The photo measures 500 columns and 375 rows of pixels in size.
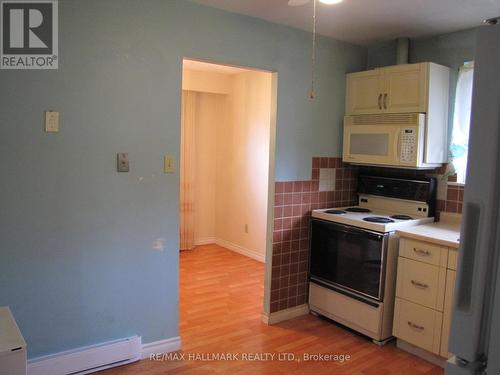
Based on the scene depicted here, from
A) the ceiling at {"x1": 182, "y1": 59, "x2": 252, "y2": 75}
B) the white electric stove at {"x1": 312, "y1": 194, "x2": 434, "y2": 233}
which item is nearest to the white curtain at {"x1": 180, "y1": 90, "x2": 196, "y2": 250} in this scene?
the ceiling at {"x1": 182, "y1": 59, "x2": 252, "y2": 75}

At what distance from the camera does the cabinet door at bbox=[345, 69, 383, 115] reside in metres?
3.35

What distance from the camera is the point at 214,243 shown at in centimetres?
590

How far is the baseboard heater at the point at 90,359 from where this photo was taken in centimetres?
237

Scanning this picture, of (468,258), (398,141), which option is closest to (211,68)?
(398,141)

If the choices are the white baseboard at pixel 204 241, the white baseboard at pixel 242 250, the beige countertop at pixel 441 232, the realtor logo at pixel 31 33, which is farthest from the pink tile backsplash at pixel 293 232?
the white baseboard at pixel 204 241

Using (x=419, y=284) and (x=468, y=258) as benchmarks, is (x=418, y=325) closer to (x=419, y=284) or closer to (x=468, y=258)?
(x=419, y=284)

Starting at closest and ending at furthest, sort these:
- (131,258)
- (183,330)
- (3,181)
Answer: (3,181) < (131,258) < (183,330)

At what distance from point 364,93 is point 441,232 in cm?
131

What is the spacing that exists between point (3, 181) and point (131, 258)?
2.80 feet

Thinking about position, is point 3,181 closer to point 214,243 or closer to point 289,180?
point 289,180

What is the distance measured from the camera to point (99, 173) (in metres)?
2.46

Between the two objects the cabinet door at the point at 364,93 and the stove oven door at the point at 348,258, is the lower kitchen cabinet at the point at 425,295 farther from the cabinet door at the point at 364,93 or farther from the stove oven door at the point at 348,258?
the cabinet door at the point at 364,93

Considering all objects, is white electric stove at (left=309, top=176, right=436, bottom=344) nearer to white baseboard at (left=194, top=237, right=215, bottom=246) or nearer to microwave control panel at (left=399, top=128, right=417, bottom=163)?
microwave control panel at (left=399, top=128, right=417, bottom=163)

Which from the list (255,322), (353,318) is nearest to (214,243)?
(255,322)
